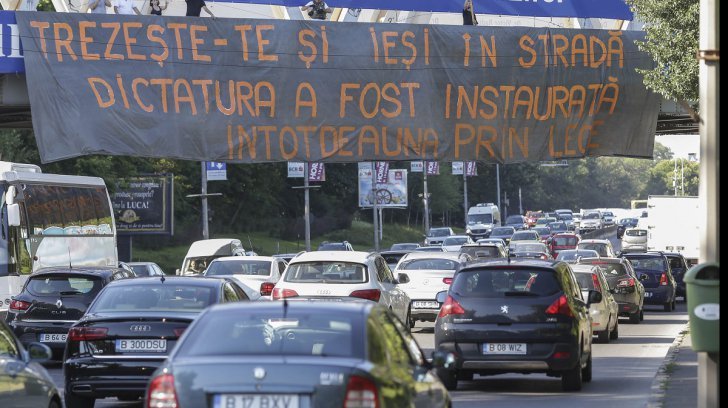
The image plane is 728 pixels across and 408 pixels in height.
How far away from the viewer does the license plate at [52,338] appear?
20.0m

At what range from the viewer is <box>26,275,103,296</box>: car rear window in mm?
20531

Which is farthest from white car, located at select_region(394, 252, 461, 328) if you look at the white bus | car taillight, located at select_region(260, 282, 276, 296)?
the white bus

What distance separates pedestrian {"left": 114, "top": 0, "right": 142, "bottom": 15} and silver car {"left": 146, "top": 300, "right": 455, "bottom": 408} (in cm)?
1481

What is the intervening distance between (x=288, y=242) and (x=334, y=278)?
235 feet

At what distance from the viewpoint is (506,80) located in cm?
2308

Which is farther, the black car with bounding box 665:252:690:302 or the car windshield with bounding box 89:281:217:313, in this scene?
the black car with bounding box 665:252:690:302

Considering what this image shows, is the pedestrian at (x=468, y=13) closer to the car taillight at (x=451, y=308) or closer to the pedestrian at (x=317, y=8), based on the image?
the pedestrian at (x=317, y=8)

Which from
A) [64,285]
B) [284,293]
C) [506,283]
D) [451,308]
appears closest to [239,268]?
[284,293]

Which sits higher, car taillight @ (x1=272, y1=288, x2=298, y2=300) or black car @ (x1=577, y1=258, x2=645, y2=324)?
car taillight @ (x1=272, y1=288, x2=298, y2=300)

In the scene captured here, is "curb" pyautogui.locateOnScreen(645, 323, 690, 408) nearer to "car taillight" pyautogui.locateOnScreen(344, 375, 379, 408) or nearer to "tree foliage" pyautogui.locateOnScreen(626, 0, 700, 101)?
"tree foliage" pyautogui.locateOnScreen(626, 0, 700, 101)

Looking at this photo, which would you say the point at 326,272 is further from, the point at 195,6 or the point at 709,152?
the point at 709,152

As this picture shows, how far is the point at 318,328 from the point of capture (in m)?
8.34

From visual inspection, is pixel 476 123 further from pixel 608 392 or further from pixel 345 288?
pixel 608 392

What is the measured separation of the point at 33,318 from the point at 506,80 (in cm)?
865
